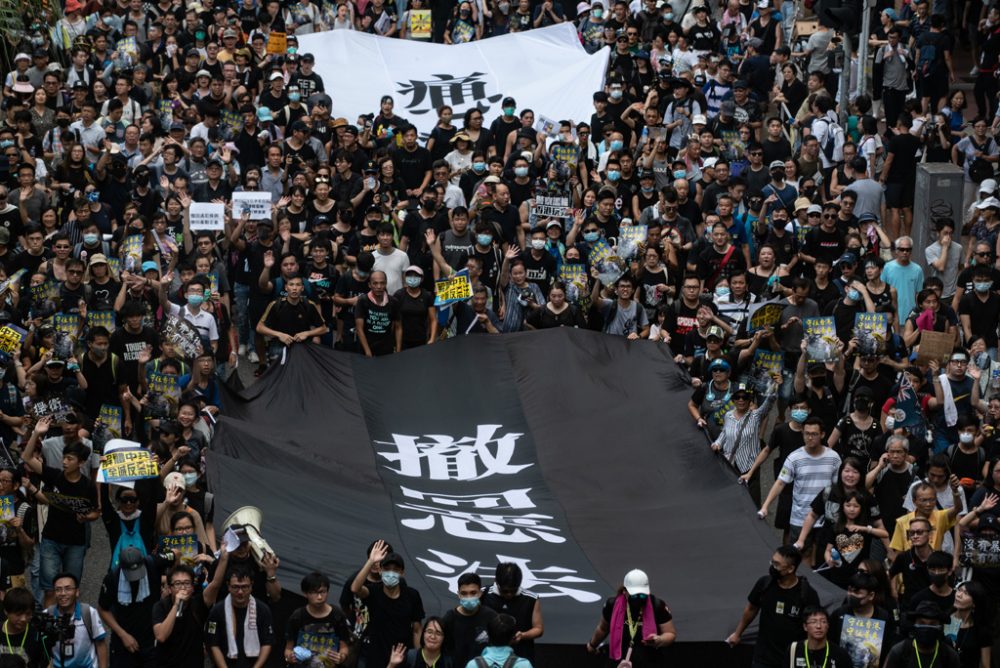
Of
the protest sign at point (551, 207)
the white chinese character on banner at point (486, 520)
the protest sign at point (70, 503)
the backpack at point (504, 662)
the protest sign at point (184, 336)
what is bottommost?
the white chinese character on banner at point (486, 520)

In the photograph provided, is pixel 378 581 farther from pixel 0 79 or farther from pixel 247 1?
pixel 247 1

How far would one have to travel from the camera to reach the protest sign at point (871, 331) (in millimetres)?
15617

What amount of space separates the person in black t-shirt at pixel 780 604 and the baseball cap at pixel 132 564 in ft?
13.7

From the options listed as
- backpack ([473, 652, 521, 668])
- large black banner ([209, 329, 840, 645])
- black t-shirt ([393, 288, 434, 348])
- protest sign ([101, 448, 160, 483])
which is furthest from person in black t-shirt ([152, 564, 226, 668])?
black t-shirt ([393, 288, 434, 348])

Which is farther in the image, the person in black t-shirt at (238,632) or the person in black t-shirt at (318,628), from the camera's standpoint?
the person in black t-shirt at (238,632)

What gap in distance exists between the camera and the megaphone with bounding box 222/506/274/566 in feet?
41.1

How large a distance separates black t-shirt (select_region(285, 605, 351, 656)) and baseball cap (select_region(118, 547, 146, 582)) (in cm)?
117

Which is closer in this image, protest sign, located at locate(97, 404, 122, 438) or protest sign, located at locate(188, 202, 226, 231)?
protest sign, located at locate(97, 404, 122, 438)

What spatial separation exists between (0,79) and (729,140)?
9.52m

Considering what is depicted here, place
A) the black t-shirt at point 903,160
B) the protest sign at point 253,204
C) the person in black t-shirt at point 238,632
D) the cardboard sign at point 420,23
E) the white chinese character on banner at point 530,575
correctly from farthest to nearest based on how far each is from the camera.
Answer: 1. the cardboard sign at point 420,23
2. the black t-shirt at point 903,160
3. the protest sign at point 253,204
4. the white chinese character on banner at point 530,575
5. the person in black t-shirt at point 238,632

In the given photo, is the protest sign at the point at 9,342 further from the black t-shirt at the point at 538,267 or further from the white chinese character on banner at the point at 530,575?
the black t-shirt at the point at 538,267

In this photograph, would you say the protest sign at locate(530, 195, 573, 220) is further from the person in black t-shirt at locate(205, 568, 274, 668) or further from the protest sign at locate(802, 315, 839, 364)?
the person in black t-shirt at locate(205, 568, 274, 668)

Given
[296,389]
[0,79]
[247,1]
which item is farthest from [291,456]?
[247,1]

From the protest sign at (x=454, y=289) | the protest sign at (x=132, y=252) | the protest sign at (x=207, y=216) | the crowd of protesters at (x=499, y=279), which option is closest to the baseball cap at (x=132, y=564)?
the crowd of protesters at (x=499, y=279)
